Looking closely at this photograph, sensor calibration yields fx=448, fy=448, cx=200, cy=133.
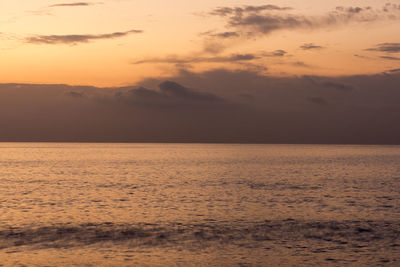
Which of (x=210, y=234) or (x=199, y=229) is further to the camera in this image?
(x=199, y=229)

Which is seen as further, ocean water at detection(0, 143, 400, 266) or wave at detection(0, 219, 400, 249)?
wave at detection(0, 219, 400, 249)

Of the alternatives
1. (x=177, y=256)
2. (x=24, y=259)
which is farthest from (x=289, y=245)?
(x=24, y=259)

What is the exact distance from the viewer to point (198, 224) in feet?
116

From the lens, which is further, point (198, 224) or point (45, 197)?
point (45, 197)

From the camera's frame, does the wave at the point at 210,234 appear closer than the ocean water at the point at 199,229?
No

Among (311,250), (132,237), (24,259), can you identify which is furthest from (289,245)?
(24,259)

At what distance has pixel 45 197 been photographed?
53.4 metres

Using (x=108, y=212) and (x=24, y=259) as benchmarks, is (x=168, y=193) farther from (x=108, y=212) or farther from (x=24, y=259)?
(x=24, y=259)

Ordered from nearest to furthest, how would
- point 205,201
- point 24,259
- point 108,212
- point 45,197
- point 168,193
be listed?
point 24,259, point 108,212, point 205,201, point 45,197, point 168,193

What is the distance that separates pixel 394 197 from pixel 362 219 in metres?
19.1

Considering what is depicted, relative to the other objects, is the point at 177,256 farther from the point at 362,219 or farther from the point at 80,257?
the point at 362,219

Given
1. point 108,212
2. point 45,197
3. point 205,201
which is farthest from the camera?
point 45,197

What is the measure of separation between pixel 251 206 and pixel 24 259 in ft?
88.6

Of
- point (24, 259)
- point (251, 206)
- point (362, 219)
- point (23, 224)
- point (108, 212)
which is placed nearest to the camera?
point (24, 259)
